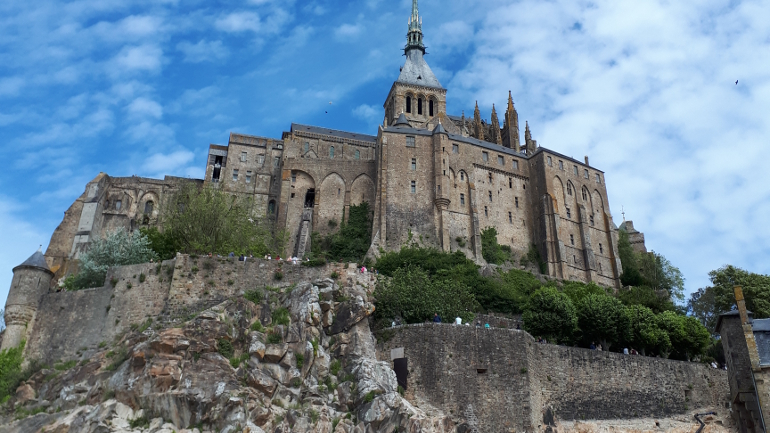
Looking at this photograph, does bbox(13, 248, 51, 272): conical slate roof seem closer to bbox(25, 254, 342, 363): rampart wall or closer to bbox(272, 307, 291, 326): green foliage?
bbox(25, 254, 342, 363): rampart wall

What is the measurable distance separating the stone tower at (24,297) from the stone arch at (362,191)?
110ft

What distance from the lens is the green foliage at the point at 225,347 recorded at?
111 ft

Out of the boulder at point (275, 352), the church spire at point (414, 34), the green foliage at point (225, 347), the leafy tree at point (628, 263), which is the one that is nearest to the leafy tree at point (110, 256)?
the green foliage at point (225, 347)

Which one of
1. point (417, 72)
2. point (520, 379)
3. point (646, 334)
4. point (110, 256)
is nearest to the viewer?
point (520, 379)

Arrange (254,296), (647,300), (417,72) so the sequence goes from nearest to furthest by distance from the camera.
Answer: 1. (254,296)
2. (647,300)
3. (417,72)

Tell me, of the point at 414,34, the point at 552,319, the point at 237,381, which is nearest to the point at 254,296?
the point at 237,381

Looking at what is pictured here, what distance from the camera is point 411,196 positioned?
Result: 6769 cm

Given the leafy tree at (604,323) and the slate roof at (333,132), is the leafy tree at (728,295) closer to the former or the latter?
the leafy tree at (604,323)

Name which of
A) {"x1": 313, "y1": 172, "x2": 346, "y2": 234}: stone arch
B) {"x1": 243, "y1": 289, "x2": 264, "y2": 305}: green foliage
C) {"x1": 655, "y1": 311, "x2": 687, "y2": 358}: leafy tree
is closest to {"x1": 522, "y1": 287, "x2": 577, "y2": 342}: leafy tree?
{"x1": 655, "y1": 311, "x2": 687, "y2": 358}: leafy tree

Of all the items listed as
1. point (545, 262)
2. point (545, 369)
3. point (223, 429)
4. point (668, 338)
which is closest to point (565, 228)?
point (545, 262)

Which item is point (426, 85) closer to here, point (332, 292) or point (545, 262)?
point (545, 262)

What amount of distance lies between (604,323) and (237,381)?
78.9ft

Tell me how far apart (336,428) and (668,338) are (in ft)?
78.5

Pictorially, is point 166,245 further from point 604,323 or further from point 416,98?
point 416,98
